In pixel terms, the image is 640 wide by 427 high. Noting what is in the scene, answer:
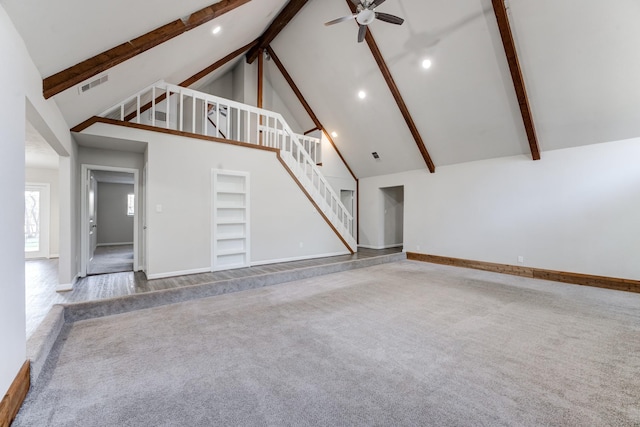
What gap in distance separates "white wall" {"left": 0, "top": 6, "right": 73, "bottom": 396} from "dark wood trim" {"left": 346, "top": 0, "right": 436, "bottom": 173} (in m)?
5.17

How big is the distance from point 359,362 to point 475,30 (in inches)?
212

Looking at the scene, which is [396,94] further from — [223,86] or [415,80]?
[223,86]

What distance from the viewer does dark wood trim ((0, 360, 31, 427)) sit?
62.3 inches

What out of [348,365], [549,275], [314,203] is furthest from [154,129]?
[549,275]

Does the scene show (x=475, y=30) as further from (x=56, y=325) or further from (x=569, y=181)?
(x=56, y=325)

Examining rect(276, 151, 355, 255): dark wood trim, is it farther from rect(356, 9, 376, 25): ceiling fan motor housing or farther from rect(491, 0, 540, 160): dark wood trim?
rect(491, 0, 540, 160): dark wood trim

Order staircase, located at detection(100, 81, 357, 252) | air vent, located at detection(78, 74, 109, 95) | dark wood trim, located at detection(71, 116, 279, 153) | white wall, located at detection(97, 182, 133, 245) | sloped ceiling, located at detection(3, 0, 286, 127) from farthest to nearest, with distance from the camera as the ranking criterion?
white wall, located at detection(97, 182, 133, 245)
staircase, located at detection(100, 81, 357, 252)
dark wood trim, located at detection(71, 116, 279, 153)
air vent, located at detection(78, 74, 109, 95)
sloped ceiling, located at detection(3, 0, 286, 127)

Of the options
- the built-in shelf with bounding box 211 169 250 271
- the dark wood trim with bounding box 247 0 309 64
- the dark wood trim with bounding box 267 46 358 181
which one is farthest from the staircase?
the dark wood trim with bounding box 247 0 309 64

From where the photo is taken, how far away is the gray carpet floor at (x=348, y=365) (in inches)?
69.4

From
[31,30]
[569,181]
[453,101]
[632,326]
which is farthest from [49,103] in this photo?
[569,181]

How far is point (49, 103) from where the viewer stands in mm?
2895

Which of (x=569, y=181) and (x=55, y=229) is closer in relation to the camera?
(x=569, y=181)

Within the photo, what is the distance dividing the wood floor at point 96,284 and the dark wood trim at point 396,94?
13.2ft

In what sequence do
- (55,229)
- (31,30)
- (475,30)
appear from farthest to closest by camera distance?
(55,229)
(475,30)
(31,30)
